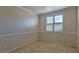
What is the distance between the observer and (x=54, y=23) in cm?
167

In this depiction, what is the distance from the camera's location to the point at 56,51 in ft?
5.27

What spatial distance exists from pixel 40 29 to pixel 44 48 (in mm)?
346

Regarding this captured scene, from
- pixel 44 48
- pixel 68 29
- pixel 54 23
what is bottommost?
pixel 44 48

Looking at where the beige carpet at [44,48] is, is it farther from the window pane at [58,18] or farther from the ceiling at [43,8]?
the ceiling at [43,8]

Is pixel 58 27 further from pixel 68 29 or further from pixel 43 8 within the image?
pixel 43 8

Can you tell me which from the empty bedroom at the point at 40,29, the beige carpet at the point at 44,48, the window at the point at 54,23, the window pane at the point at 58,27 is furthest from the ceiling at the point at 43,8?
the beige carpet at the point at 44,48

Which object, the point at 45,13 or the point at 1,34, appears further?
the point at 45,13

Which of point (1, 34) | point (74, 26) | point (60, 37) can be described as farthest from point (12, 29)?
point (74, 26)

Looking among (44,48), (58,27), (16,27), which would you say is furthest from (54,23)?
(16,27)

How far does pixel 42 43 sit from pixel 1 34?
704 mm

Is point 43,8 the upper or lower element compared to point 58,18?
upper
